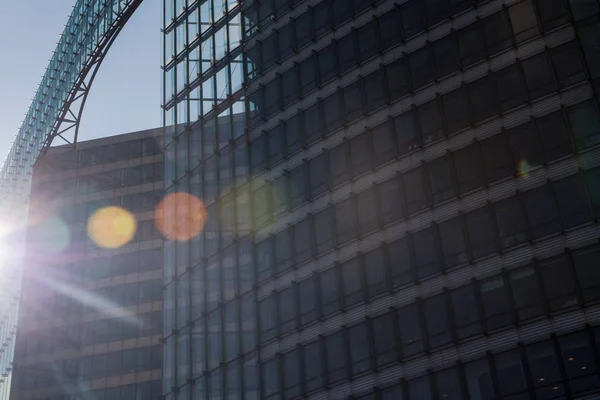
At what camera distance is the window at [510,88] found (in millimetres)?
36125

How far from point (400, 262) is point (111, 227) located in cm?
4074

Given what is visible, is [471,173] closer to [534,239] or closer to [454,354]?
[534,239]

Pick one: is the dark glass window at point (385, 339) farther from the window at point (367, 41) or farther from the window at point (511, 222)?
the window at point (367, 41)

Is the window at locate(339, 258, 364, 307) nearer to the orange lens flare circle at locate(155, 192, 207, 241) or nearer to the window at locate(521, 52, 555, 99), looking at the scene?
the window at locate(521, 52, 555, 99)

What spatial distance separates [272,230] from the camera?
42.4m

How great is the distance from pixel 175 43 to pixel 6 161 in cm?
4903

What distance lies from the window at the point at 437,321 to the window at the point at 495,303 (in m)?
1.62

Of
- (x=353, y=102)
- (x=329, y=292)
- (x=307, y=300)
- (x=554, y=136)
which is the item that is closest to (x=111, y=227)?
(x=353, y=102)

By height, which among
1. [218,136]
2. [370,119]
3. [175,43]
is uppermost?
[175,43]

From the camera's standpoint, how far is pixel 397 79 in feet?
132

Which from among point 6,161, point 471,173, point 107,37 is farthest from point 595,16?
point 6,161

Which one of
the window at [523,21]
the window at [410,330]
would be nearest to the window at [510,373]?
the window at [410,330]

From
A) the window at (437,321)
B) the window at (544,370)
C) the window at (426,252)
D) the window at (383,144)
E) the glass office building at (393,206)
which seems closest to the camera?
the window at (544,370)

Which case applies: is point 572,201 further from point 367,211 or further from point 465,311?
point 367,211
